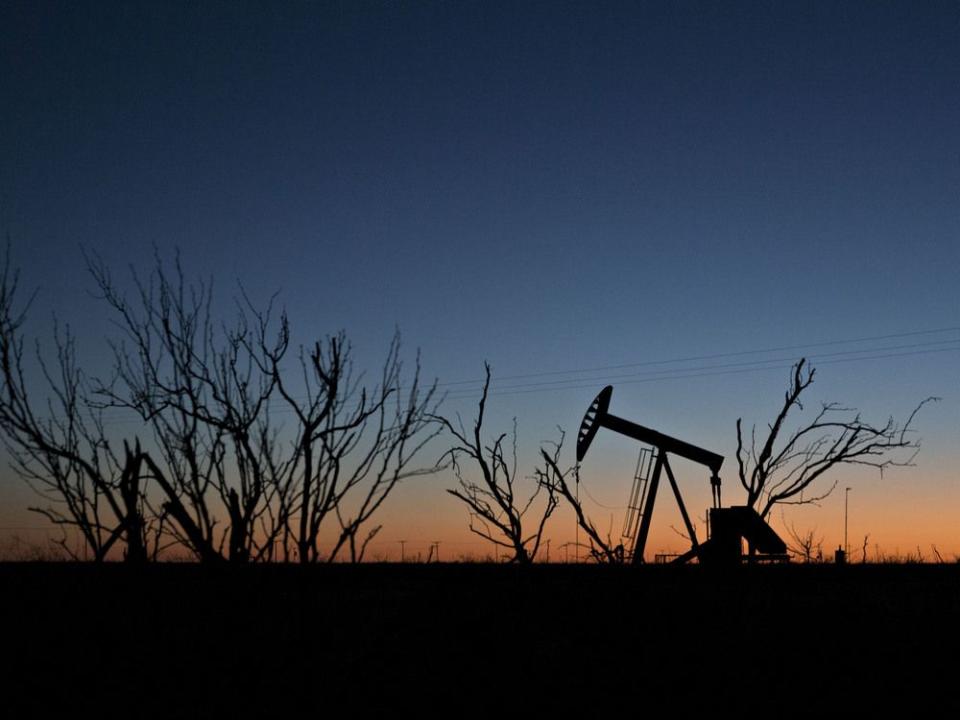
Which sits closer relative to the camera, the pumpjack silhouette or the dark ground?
the dark ground

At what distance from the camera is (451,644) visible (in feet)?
23.4

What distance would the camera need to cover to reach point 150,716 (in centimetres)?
564

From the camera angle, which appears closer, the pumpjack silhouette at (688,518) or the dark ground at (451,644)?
the dark ground at (451,644)

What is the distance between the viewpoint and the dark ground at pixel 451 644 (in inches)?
236

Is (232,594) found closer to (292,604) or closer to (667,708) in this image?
(292,604)

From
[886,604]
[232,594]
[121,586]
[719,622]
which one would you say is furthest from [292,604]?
[886,604]

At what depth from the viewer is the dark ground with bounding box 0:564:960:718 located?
5992 millimetres

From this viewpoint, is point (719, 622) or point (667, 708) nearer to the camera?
point (667, 708)

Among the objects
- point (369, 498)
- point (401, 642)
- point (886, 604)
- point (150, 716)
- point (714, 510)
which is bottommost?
point (150, 716)

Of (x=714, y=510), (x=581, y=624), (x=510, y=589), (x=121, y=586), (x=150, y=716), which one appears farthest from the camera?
(x=714, y=510)

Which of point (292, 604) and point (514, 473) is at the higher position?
point (514, 473)

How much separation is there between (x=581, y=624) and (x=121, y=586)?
4265 mm

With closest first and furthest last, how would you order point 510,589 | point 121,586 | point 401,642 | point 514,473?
point 401,642 < point 121,586 < point 510,589 < point 514,473

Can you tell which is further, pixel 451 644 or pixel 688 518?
pixel 688 518
